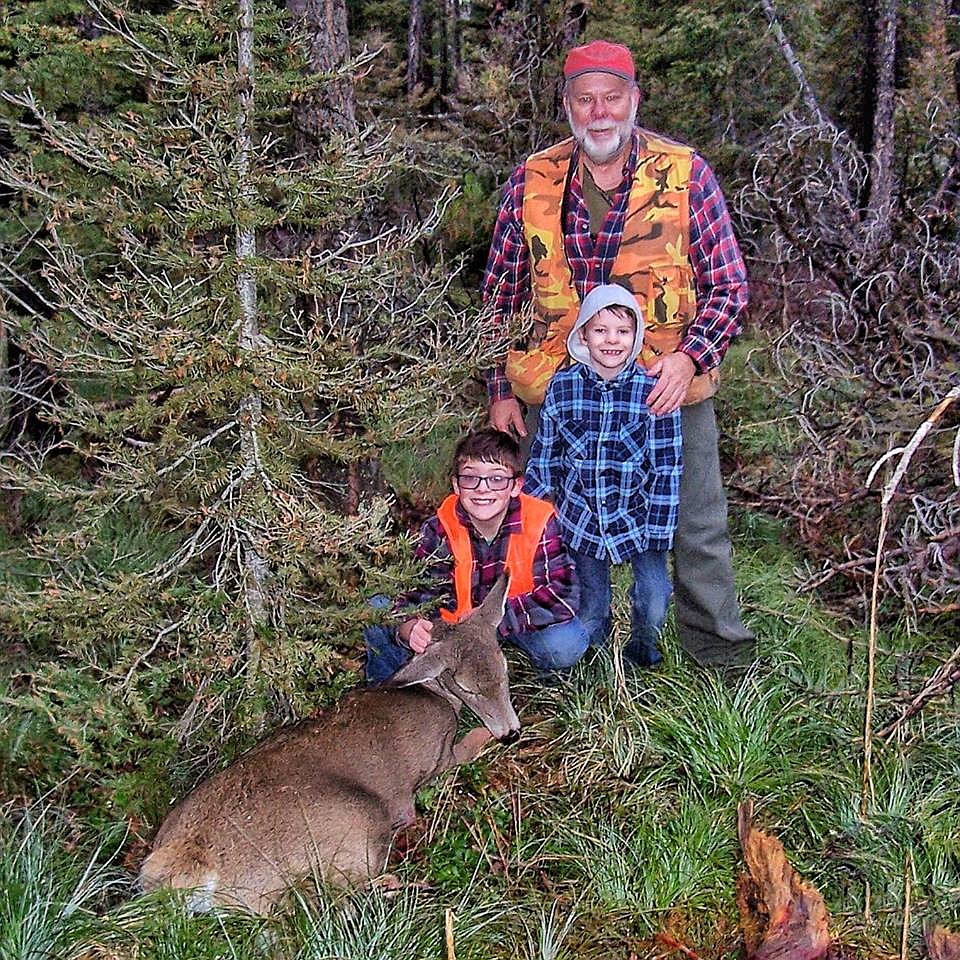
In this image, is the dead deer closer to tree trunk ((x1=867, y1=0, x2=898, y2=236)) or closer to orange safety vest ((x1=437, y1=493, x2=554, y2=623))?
orange safety vest ((x1=437, y1=493, x2=554, y2=623))

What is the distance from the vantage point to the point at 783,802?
4430mm

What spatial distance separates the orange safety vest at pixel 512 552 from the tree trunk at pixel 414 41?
20.9ft

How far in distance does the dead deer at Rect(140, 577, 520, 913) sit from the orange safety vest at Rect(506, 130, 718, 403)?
4.28ft

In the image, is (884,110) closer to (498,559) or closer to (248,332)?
(498,559)

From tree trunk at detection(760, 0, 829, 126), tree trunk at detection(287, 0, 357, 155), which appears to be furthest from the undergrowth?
tree trunk at detection(760, 0, 829, 126)

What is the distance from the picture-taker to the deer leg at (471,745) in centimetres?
481

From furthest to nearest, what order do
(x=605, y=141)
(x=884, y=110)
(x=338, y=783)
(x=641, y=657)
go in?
(x=884, y=110), (x=641, y=657), (x=605, y=141), (x=338, y=783)

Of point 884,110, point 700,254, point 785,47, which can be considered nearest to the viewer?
point 700,254

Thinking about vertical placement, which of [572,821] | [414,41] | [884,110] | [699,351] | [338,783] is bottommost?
[572,821]

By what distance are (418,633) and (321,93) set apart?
2.67m

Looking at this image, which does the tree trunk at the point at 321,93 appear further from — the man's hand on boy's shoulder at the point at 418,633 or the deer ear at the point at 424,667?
the deer ear at the point at 424,667

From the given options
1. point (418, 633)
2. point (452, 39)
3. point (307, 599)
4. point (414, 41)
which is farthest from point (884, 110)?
point (307, 599)

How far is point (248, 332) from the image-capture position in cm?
431

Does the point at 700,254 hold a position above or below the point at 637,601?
above
